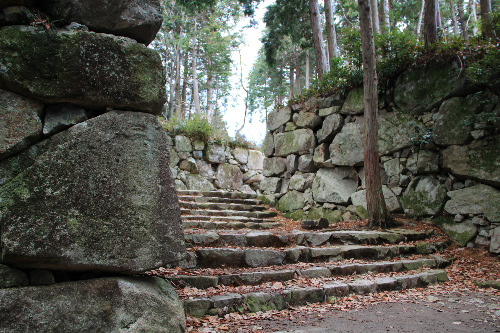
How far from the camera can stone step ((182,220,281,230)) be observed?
228 inches

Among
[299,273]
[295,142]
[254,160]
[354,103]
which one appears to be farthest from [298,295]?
[254,160]

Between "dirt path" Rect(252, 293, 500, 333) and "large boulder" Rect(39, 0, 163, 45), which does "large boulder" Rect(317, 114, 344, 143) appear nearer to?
"dirt path" Rect(252, 293, 500, 333)

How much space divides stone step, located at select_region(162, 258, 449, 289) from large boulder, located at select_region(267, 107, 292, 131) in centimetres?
533

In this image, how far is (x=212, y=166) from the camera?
38.8 feet

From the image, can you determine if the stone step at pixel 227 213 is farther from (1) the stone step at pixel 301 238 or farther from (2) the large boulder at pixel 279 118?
(2) the large boulder at pixel 279 118

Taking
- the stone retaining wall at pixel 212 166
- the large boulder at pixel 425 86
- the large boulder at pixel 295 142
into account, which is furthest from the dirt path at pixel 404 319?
the stone retaining wall at pixel 212 166

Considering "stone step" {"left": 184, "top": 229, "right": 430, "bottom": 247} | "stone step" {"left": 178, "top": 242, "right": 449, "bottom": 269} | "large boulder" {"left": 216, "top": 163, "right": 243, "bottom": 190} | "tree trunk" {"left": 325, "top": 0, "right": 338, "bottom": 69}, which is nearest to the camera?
"stone step" {"left": 178, "top": 242, "right": 449, "bottom": 269}

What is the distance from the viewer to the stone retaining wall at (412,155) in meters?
5.34

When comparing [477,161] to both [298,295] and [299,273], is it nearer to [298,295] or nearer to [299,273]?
[299,273]

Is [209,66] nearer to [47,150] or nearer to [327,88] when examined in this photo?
[327,88]

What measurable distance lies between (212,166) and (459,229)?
8121 millimetres

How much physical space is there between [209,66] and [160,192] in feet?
73.3

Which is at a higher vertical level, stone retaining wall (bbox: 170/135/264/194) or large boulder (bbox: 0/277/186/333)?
stone retaining wall (bbox: 170/135/264/194)

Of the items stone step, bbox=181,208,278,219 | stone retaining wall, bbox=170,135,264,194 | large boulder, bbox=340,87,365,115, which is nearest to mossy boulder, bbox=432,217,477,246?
large boulder, bbox=340,87,365,115
